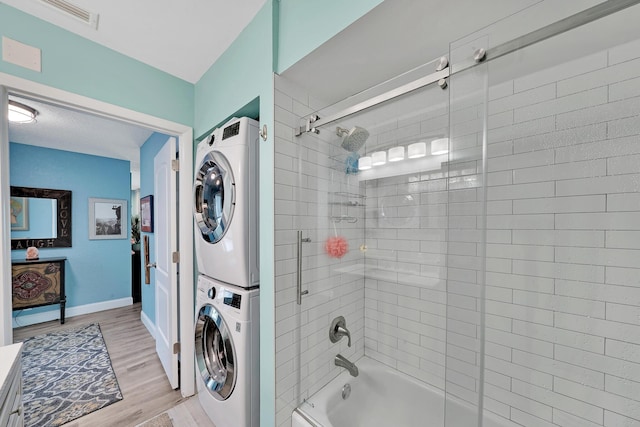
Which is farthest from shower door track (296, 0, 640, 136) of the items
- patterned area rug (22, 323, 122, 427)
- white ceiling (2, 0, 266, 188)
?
patterned area rug (22, 323, 122, 427)

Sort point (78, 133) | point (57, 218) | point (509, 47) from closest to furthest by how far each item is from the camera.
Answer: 1. point (509, 47)
2. point (78, 133)
3. point (57, 218)

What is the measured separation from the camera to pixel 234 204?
1438 mm

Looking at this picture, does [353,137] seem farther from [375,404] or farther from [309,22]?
[375,404]

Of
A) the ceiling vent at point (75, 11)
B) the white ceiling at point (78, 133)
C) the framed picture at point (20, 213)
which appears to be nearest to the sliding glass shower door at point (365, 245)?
the ceiling vent at point (75, 11)

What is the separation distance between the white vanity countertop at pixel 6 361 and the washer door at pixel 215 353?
33.1 inches

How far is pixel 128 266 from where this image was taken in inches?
165

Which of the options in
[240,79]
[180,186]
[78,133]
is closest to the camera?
[240,79]

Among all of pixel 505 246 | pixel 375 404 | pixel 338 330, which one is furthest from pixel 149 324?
pixel 505 246

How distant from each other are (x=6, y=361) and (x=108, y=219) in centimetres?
371

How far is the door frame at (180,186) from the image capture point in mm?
1317

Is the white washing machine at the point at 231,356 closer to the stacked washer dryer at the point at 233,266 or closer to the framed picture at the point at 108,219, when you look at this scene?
the stacked washer dryer at the point at 233,266

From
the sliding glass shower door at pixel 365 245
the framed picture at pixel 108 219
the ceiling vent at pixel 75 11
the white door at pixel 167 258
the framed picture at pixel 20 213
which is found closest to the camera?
the ceiling vent at pixel 75 11

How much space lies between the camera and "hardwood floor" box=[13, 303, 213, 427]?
1.78m

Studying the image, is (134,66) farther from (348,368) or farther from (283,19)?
(348,368)
